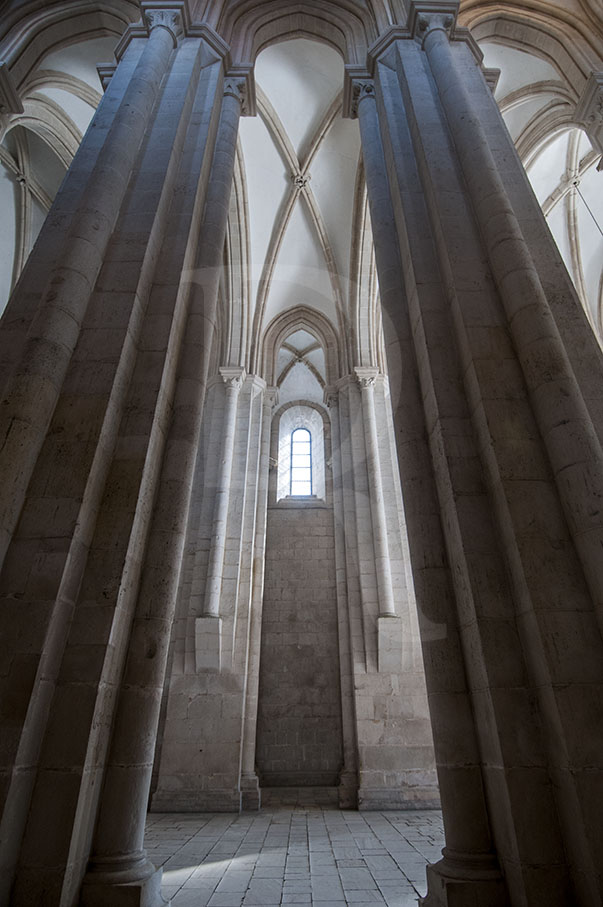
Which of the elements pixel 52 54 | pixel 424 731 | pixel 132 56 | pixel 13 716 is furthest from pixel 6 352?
pixel 424 731

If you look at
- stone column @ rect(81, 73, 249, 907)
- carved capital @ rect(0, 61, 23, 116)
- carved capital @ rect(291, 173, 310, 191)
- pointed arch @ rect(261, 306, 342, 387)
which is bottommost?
stone column @ rect(81, 73, 249, 907)

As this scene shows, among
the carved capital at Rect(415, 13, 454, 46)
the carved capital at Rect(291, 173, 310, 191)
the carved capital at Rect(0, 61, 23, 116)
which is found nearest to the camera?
the carved capital at Rect(415, 13, 454, 46)

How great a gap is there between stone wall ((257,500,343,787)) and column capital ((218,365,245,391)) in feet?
11.8

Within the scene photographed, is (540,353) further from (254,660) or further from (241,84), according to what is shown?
(254,660)

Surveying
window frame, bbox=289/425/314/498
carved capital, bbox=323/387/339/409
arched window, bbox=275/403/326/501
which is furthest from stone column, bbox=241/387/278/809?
window frame, bbox=289/425/314/498

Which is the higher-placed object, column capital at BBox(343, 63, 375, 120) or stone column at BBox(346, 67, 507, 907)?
column capital at BBox(343, 63, 375, 120)

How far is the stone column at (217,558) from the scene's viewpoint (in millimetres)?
9383

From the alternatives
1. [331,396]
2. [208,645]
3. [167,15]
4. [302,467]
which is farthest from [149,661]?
[302,467]

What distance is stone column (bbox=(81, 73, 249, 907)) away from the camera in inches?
110

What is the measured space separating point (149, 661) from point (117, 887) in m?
1.14

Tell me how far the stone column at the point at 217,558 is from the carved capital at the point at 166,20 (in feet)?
22.3

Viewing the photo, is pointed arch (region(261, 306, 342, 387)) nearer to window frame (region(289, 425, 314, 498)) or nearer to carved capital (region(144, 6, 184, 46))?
window frame (region(289, 425, 314, 498))

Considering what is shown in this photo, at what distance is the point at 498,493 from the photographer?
11.2 ft

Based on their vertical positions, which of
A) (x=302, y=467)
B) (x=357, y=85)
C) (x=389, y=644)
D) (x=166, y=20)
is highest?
(x=166, y=20)
